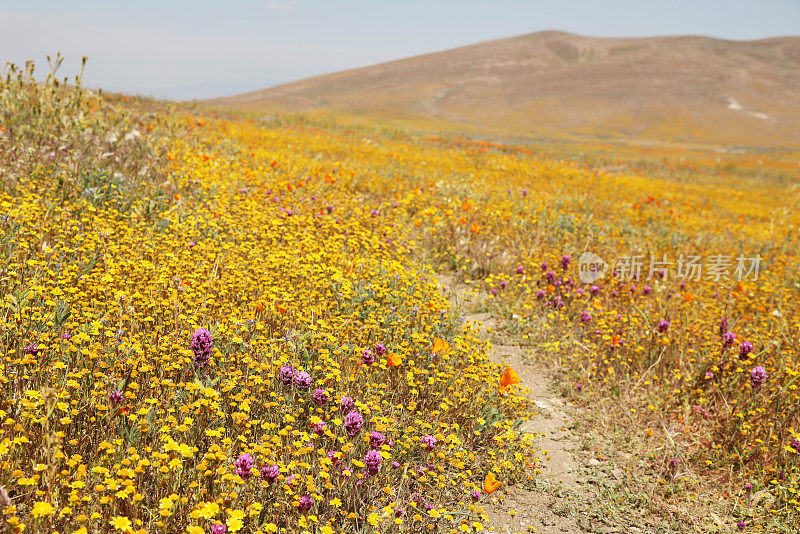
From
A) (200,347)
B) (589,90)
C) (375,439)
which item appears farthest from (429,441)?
(589,90)

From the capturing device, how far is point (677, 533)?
3.56 m

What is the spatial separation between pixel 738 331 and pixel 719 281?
2.31m

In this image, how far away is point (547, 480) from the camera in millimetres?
3916

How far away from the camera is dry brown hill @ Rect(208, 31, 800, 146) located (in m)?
86.4

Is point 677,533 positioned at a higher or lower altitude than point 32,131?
lower

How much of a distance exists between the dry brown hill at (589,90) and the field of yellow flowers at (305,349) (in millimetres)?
63608

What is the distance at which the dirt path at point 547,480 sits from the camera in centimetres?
348

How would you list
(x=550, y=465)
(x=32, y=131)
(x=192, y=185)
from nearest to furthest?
(x=550, y=465) → (x=32, y=131) → (x=192, y=185)

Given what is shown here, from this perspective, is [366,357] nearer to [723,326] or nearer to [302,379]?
[302,379]

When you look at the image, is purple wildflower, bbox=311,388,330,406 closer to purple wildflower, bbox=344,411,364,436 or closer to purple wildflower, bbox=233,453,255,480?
purple wildflower, bbox=344,411,364,436

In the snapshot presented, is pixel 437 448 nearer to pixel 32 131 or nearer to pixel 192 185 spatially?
pixel 192 185

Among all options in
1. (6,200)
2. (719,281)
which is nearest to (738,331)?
(719,281)

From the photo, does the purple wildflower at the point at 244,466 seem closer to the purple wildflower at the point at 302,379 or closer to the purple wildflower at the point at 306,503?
the purple wildflower at the point at 306,503

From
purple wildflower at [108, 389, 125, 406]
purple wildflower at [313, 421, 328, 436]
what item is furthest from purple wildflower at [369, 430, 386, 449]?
purple wildflower at [108, 389, 125, 406]
